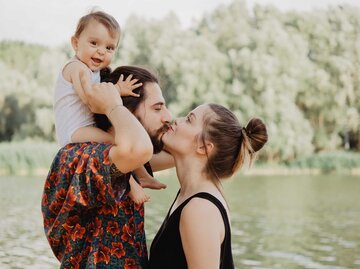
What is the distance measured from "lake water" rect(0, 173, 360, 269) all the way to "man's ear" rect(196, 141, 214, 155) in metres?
4.45

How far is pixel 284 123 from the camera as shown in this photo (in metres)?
21.9

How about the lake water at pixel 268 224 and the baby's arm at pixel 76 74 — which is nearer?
the baby's arm at pixel 76 74

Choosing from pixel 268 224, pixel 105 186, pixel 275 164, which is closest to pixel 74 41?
pixel 105 186

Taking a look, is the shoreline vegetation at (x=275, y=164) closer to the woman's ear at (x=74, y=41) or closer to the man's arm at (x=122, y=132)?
the woman's ear at (x=74, y=41)

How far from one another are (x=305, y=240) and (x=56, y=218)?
7667 mm

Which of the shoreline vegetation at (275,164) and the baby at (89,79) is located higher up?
the baby at (89,79)

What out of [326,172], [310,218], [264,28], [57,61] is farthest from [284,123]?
[310,218]

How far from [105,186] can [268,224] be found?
906 centimetres

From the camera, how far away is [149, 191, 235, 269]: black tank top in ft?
6.10

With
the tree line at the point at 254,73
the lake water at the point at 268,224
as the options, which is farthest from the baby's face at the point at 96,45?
the tree line at the point at 254,73

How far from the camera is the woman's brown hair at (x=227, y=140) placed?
6.51 ft

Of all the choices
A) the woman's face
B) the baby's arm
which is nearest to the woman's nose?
the baby's arm

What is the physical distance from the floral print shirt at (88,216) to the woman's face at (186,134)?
0.66ft

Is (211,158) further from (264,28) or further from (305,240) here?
(264,28)
